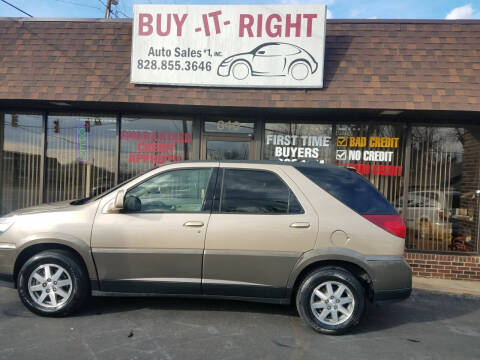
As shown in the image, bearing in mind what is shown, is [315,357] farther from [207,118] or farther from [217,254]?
[207,118]

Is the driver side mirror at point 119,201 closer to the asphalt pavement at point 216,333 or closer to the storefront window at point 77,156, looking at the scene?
the asphalt pavement at point 216,333

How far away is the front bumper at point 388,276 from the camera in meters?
3.89

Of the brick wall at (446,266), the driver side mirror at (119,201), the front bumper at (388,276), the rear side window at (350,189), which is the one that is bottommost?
the brick wall at (446,266)

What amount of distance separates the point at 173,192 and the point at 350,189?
2.00 metres

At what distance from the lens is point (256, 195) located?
4.11m

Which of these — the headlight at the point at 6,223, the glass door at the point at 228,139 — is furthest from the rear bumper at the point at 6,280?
the glass door at the point at 228,139

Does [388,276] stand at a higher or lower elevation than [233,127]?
lower

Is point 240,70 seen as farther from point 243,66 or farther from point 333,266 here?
point 333,266

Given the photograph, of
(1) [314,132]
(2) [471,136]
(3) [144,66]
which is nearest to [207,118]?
(3) [144,66]

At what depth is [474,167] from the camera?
6.77 metres

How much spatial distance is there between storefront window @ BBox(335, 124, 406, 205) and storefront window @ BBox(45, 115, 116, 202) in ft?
15.1

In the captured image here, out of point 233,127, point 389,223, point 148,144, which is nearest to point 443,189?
point 389,223

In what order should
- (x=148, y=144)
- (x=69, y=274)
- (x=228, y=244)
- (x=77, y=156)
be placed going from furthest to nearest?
(x=77, y=156), (x=148, y=144), (x=69, y=274), (x=228, y=244)

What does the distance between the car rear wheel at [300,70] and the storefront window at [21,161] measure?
16.9 feet
